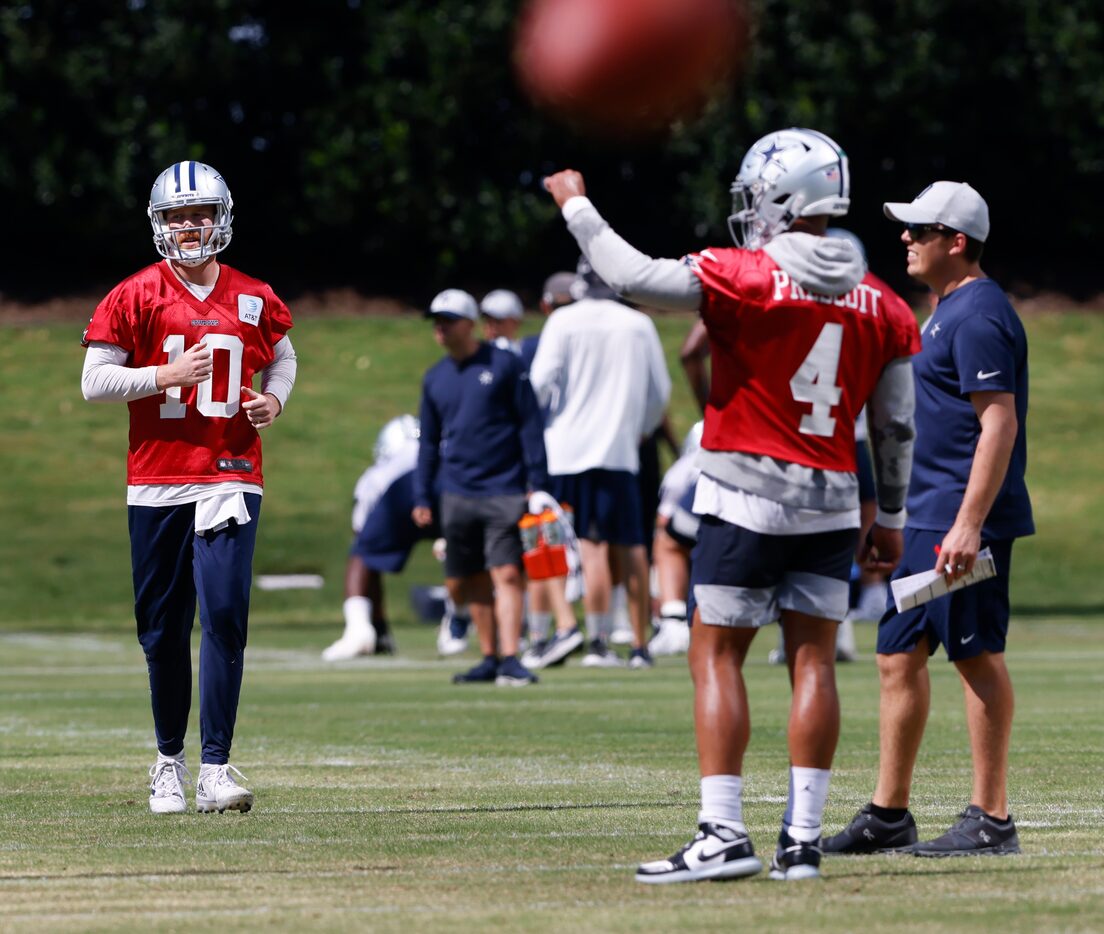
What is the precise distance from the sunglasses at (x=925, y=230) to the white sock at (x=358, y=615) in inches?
345

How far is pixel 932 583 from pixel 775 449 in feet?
2.61

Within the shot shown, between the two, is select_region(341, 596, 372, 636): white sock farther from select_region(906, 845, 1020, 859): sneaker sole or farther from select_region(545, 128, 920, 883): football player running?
select_region(545, 128, 920, 883): football player running

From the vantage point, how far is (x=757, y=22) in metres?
27.4

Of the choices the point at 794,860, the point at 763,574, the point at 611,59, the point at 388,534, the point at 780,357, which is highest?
the point at 611,59

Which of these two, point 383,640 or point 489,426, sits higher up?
point 489,426

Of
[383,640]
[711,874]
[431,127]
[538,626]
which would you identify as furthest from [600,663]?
[431,127]

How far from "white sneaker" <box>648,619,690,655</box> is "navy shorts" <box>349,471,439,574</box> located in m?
1.68

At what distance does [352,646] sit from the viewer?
14555 mm

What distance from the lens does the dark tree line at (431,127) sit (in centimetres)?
2788

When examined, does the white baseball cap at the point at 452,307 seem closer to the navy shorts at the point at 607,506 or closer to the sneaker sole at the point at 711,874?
the navy shorts at the point at 607,506

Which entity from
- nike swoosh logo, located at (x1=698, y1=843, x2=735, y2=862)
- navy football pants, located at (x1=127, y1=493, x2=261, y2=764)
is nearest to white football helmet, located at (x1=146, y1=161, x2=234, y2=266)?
navy football pants, located at (x1=127, y1=493, x2=261, y2=764)

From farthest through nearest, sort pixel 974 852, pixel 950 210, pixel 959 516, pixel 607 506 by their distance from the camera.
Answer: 1. pixel 607 506
2. pixel 950 210
3. pixel 959 516
4. pixel 974 852

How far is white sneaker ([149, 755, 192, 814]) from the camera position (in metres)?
6.82

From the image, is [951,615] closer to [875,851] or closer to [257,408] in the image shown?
[875,851]
